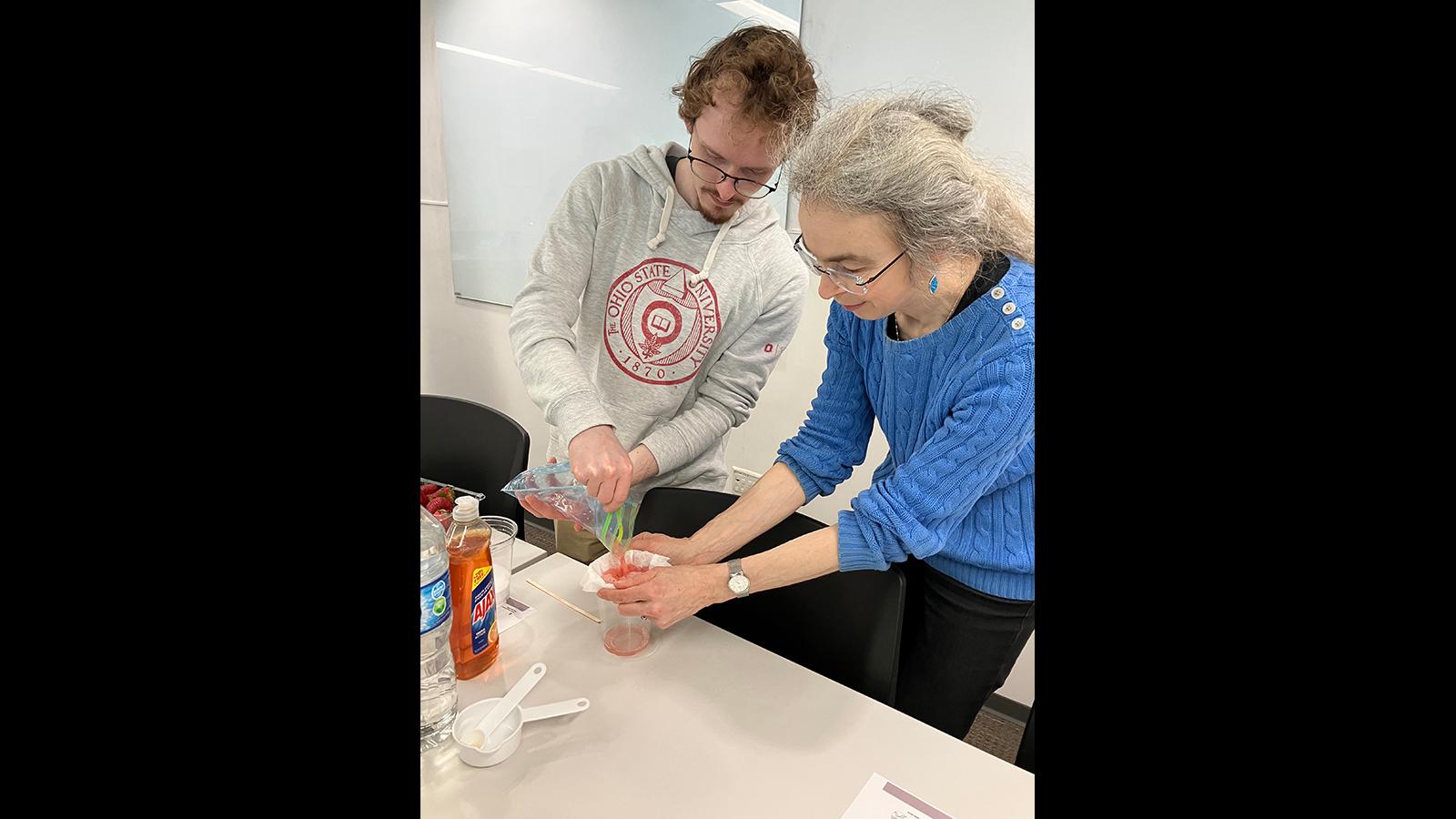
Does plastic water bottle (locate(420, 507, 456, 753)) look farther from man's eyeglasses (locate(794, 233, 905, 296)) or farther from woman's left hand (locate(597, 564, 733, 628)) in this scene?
man's eyeglasses (locate(794, 233, 905, 296))

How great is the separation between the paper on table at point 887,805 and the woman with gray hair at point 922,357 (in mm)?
267

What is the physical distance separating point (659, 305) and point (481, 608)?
0.67 m

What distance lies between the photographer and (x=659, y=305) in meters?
1.42

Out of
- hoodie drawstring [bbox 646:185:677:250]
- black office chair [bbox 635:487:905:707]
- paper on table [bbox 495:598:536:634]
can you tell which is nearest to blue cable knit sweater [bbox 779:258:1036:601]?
black office chair [bbox 635:487:905:707]

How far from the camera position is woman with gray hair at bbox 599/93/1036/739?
37.0 inches

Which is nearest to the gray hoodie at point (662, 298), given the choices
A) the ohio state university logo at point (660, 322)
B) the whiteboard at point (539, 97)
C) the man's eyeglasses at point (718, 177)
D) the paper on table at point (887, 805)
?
the ohio state university logo at point (660, 322)

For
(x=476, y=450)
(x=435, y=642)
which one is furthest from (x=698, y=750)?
(x=476, y=450)

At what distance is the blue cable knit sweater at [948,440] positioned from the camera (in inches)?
37.6

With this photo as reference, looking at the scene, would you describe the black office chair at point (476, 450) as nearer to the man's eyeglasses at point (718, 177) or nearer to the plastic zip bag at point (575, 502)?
the plastic zip bag at point (575, 502)

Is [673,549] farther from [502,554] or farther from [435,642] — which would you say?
[435,642]

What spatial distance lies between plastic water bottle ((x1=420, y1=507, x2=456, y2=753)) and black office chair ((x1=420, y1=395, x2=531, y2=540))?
0.90m
